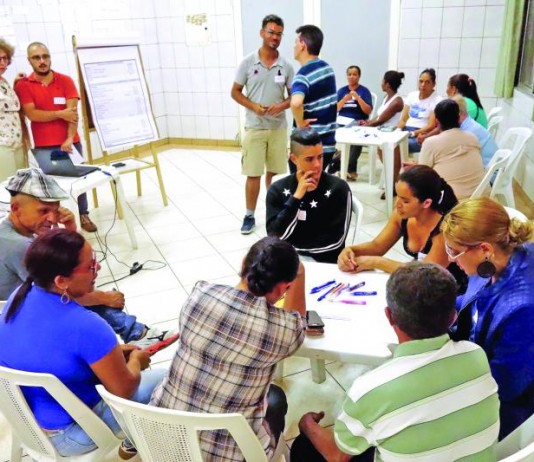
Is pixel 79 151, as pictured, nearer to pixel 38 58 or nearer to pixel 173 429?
pixel 38 58

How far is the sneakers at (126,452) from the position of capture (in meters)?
1.77

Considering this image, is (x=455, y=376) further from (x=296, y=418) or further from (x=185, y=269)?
(x=185, y=269)

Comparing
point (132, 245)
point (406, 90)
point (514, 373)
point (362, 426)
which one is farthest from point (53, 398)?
point (406, 90)

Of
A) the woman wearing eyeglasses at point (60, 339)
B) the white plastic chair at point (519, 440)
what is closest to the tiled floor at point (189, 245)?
the woman wearing eyeglasses at point (60, 339)

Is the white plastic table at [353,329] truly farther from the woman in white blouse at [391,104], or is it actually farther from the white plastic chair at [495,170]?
the woman in white blouse at [391,104]

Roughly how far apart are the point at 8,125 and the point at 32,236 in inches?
78.2

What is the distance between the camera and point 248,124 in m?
4.08

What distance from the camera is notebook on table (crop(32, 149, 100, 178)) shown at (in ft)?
11.8

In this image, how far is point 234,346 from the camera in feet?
4.22

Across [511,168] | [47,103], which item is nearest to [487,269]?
[511,168]

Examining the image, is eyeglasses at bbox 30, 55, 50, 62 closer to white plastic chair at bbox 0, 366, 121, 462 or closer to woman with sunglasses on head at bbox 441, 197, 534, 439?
white plastic chair at bbox 0, 366, 121, 462

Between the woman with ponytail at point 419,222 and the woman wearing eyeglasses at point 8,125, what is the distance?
2926 mm

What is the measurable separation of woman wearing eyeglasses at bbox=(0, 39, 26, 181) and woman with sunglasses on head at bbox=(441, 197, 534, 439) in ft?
11.1

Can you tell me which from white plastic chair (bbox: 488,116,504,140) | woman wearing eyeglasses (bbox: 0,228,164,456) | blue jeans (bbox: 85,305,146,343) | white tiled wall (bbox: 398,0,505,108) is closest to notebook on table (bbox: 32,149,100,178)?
blue jeans (bbox: 85,305,146,343)
